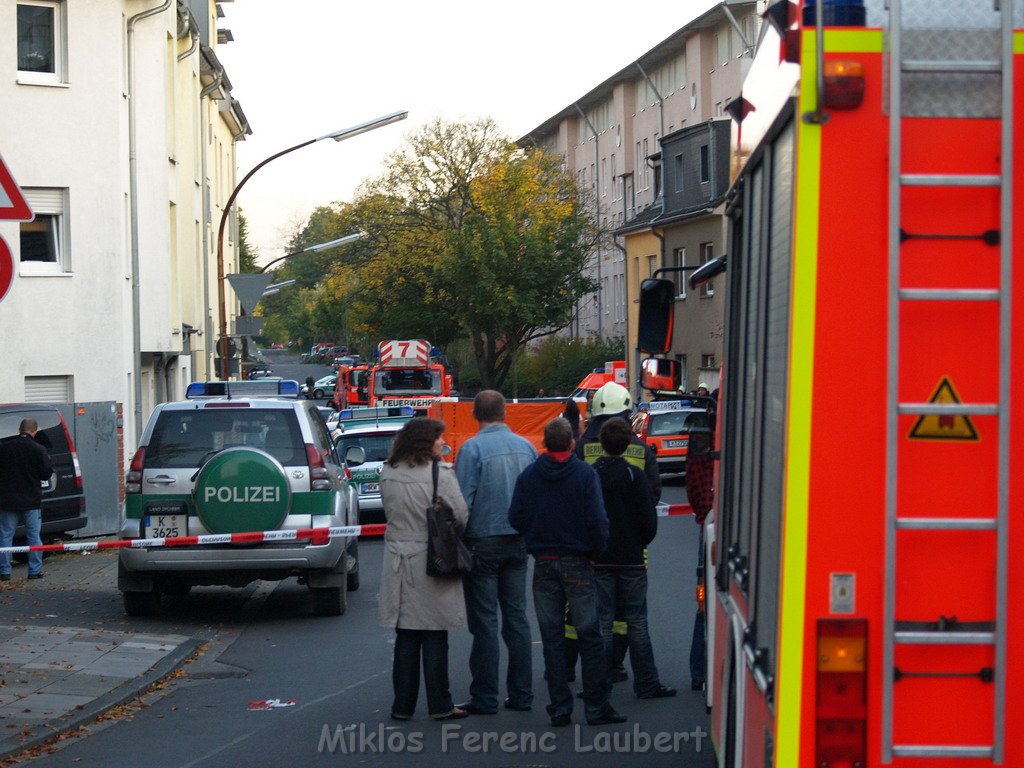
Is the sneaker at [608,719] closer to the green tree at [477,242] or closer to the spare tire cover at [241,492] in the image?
the spare tire cover at [241,492]

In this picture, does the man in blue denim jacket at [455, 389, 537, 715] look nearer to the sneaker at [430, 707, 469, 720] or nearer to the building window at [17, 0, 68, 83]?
the sneaker at [430, 707, 469, 720]

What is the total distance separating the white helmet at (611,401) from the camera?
908 centimetres

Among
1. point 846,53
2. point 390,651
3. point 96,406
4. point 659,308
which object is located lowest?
point 390,651

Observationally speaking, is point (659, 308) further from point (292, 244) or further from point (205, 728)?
point (292, 244)

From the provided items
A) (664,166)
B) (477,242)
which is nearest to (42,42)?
(664,166)

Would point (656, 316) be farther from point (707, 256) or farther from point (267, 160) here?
point (707, 256)

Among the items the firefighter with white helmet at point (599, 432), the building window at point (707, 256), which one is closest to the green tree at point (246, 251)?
the building window at point (707, 256)

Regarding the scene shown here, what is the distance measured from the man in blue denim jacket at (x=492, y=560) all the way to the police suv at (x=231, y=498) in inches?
151

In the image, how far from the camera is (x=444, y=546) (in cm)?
795

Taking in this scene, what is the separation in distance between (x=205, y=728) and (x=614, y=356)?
52718mm

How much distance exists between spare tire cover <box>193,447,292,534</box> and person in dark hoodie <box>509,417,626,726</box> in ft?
13.9

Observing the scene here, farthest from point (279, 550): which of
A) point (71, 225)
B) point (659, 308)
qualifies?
point (71, 225)

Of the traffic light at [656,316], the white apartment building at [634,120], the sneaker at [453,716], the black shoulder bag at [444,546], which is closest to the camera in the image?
the traffic light at [656,316]

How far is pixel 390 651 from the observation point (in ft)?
36.4
